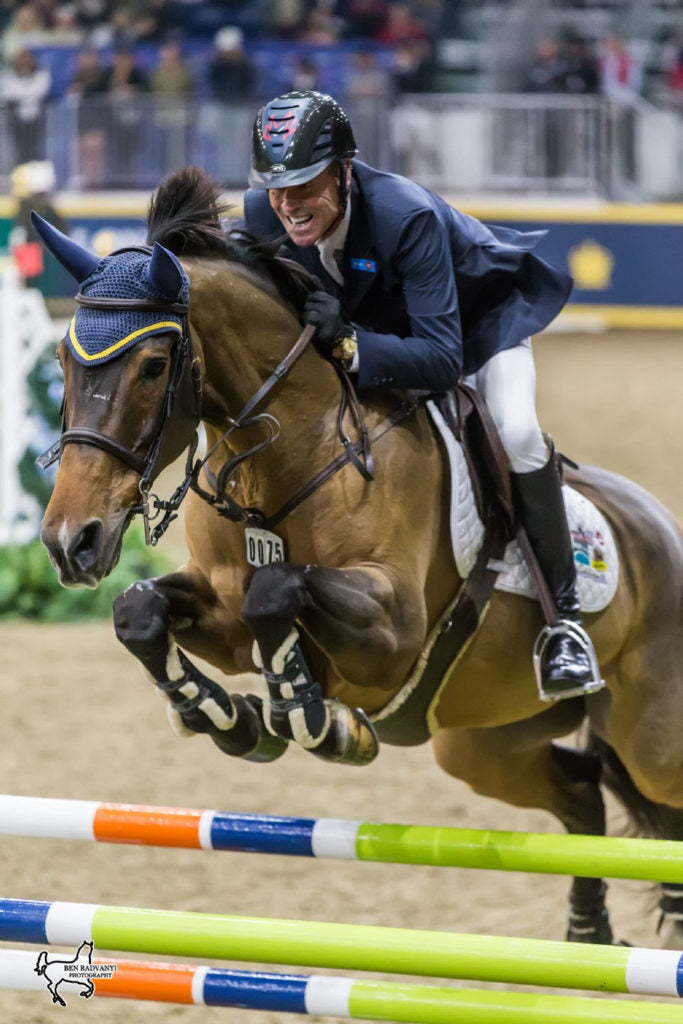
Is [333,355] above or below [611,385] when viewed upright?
above

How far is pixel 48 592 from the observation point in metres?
8.38

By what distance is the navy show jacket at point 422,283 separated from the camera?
3.22 meters

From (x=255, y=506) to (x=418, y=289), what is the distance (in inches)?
24.1

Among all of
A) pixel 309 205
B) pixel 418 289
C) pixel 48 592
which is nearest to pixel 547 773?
pixel 418 289

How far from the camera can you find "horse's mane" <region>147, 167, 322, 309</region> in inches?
123

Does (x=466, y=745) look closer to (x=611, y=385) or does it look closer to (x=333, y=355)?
(x=333, y=355)

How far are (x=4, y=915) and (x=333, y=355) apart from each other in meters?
1.43

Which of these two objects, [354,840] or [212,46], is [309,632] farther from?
[212,46]

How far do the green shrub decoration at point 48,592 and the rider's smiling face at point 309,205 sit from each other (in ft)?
17.0

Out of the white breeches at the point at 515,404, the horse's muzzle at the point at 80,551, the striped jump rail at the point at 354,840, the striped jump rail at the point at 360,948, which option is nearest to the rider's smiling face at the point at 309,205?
the white breeches at the point at 515,404

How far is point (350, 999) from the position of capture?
2930 mm

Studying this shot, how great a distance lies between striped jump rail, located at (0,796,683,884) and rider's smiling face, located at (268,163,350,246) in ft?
4.28

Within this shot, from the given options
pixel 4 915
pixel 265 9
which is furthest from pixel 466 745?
pixel 265 9

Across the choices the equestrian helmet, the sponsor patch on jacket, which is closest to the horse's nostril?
the equestrian helmet
